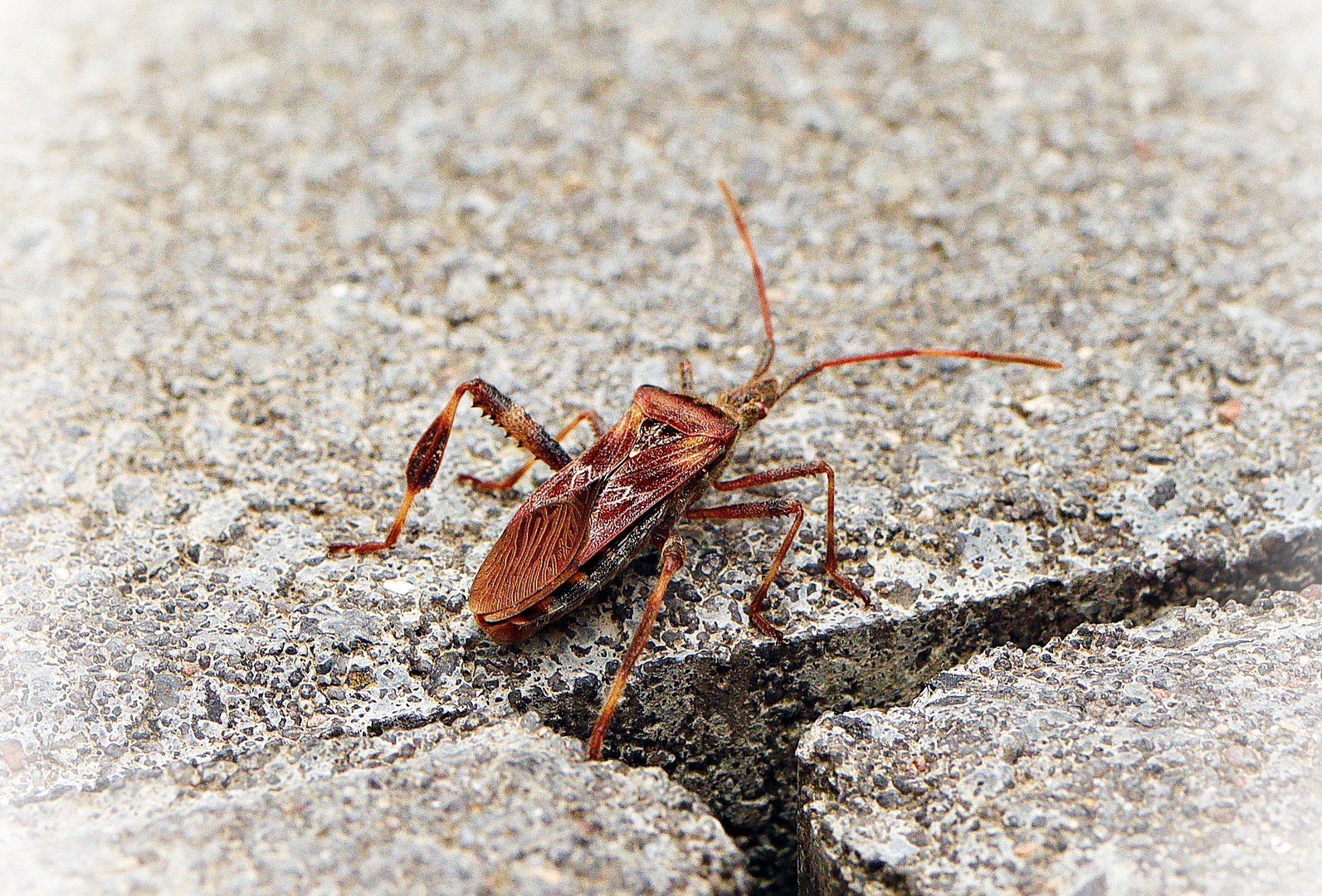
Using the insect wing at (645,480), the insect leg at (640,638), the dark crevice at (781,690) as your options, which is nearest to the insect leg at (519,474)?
the insect wing at (645,480)

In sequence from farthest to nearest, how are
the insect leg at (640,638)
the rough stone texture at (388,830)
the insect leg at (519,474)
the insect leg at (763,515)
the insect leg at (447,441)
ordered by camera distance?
the insect leg at (519,474), the insect leg at (447,441), the insect leg at (763,515), the insect leg at (640,638), the rough stone texture at (388,830)

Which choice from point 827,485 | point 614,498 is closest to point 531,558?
point 614,498

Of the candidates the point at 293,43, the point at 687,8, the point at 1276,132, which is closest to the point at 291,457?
the point at 293,43

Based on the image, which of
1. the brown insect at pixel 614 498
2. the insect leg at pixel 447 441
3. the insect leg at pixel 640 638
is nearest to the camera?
the insect leg at pixel 640 638

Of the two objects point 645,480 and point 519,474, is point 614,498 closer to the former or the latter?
point 645,480

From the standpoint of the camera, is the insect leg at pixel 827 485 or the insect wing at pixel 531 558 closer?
the insect wing at pixel 531 558

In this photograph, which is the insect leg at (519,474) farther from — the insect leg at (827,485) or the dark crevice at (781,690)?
the dark crevice at (781,690)

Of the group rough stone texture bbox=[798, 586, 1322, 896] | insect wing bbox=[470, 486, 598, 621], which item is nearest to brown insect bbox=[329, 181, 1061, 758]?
insect wing bbox=[470, 486, 598, 621]

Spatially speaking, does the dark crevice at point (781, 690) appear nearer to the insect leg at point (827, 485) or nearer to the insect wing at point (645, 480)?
the insect leg at point (827, 485)

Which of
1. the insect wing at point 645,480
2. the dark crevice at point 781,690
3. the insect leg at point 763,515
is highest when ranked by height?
the insect wing at point 645,480

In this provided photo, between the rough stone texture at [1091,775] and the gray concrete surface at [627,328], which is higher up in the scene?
the gray concrete surface at [627,328]
